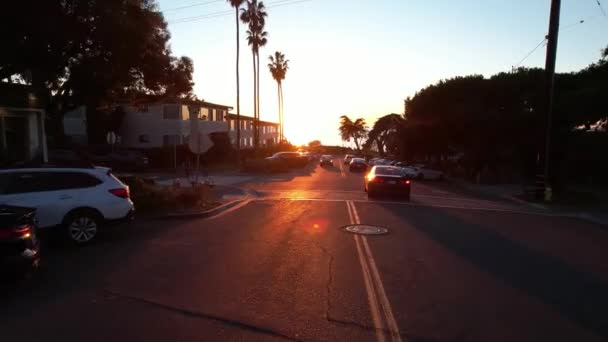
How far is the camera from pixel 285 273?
24.9 ft

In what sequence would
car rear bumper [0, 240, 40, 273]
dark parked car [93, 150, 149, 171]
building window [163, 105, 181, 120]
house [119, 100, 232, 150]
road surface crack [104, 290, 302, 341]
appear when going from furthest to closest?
house [119, 100, 232, 150] → building window [163, 105, 181, 120] → dark parked car [93, 150, 149, 171] → car rear bumper [0, 240, 40, 273] → road surface crack [104, 290, 302, 341]

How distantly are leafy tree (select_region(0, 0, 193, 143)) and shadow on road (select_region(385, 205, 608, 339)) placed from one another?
34.8 ft

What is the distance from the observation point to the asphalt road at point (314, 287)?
5.29 m

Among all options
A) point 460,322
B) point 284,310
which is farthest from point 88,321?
point 460,322

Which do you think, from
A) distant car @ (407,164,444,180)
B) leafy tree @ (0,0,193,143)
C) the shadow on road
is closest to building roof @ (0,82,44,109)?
leafy tree @ (0,0,193,143)

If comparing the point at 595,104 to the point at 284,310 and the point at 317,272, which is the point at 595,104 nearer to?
the point at 317,272

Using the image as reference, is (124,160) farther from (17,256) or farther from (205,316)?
(205,316)

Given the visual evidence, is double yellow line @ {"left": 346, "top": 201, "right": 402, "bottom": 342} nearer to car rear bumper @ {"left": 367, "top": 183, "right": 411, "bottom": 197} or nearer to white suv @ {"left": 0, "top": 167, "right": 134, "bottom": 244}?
white suv @ {"left": 0, "top": 167, "right": 134, "bottom": 244}

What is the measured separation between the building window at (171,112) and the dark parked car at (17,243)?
39.1 meters

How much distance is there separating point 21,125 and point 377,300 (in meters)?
19.9

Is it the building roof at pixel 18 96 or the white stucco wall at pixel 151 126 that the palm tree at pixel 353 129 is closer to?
the white stucco wall at pixel 151 126

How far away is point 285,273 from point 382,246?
3.02 m

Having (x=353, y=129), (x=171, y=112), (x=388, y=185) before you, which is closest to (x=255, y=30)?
(x=171, y=112)

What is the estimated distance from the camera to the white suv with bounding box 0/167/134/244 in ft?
28.9
